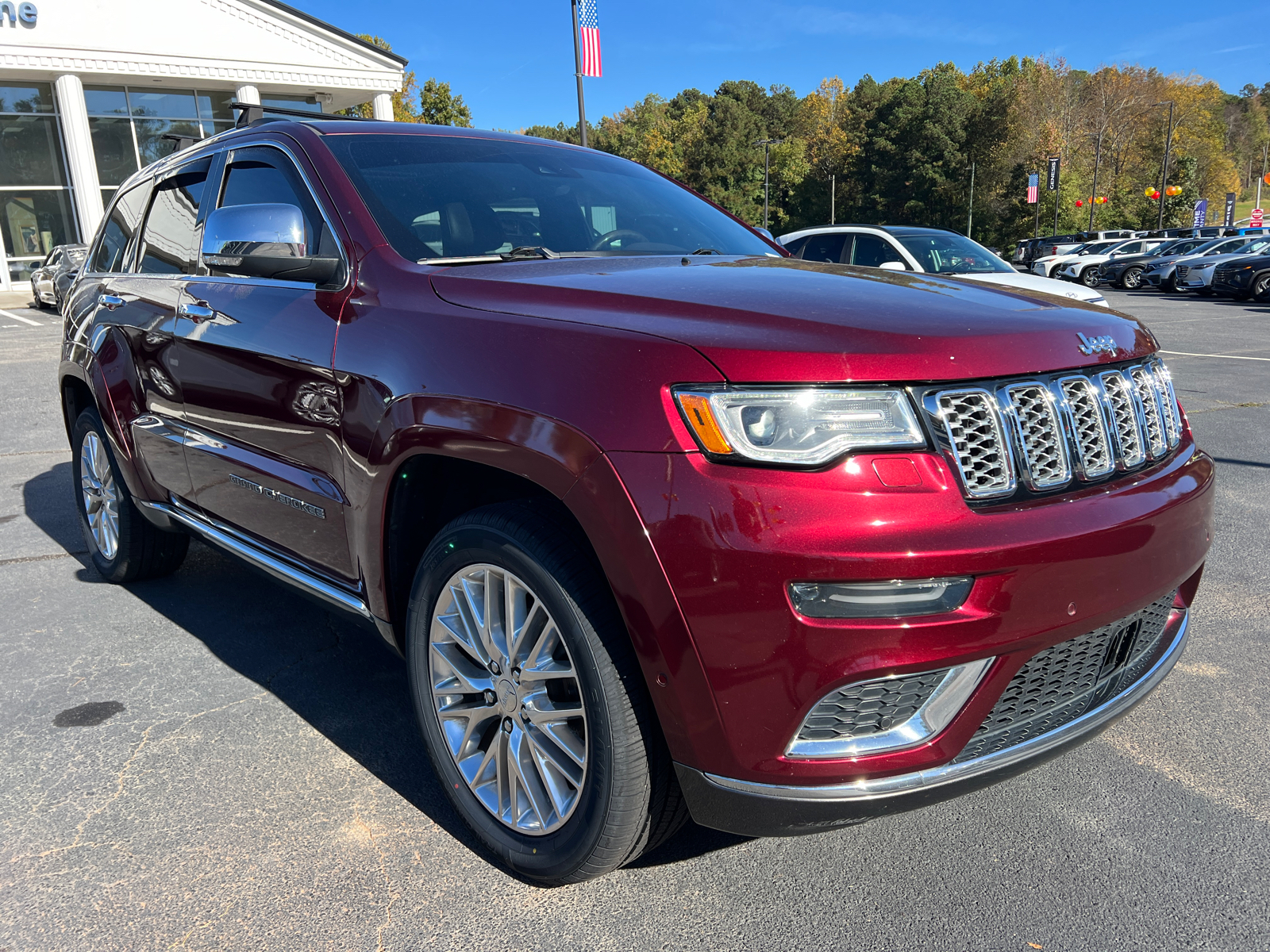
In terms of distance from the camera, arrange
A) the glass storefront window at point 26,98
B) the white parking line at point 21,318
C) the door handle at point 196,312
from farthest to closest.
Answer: the glass storefront window at point 26,98 → the white parking line at point 21,318 → the door handle at point 196,312

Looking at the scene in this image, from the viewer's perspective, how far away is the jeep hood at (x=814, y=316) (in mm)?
1769

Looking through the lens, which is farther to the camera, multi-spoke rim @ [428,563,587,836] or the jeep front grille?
multi-spoke rim @ [428,563,587,836]

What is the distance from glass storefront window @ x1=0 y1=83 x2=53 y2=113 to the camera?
26.4 metres

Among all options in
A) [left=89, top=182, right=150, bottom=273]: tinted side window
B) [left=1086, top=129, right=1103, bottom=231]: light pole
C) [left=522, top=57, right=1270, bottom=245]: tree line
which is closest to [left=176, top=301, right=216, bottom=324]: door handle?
[left=89, top=182, right=150, bottom=273]: tinted side window


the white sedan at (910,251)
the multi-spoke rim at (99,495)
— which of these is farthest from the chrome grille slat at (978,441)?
the white sedan at (910,251)

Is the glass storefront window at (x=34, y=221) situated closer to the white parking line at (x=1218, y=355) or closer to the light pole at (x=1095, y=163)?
the white parking line at (x=1218, y=355)

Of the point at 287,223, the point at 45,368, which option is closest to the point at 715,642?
the point at 287,223

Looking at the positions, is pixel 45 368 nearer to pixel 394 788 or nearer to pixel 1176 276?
pixel 394 788

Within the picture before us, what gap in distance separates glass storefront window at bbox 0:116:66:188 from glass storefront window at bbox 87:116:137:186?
1.11 m

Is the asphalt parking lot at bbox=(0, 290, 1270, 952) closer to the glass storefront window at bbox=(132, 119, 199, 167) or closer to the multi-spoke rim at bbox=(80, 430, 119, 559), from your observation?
the multi-spoke rim at bbox=(80, 430, 119, 559)

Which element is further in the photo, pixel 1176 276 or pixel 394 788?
pixel 1176 276

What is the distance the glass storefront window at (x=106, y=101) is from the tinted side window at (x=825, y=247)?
974 inches

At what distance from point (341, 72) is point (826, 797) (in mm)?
31635

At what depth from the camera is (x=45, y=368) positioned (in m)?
12.3
